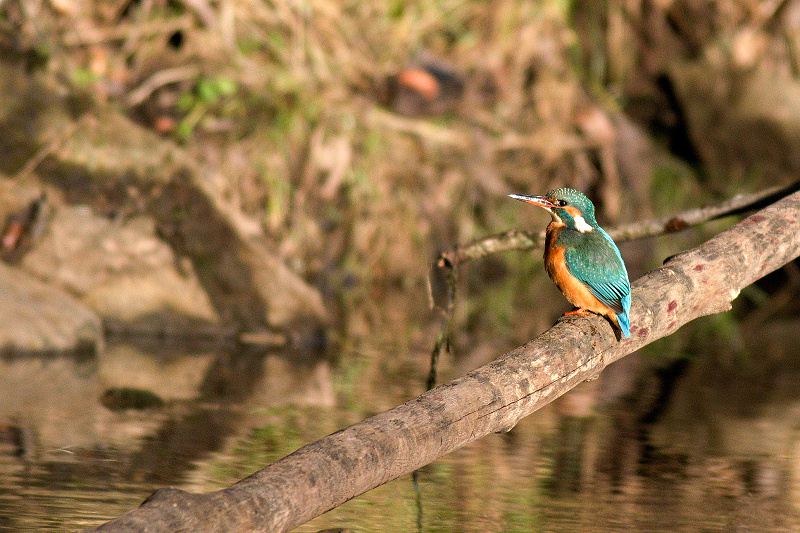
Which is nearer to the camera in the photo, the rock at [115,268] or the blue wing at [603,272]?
the blue wing at [603,272]

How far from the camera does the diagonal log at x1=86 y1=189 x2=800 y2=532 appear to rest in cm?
212

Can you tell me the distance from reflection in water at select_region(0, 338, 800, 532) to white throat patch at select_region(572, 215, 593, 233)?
83 cm

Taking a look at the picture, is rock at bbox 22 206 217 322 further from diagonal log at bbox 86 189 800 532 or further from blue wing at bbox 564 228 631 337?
diagonal log at bbox 86 189 800 532

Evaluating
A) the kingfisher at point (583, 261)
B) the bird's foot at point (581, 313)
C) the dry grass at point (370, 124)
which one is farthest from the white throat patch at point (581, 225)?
the dry grass at point (370, 124)

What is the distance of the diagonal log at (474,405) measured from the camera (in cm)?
212

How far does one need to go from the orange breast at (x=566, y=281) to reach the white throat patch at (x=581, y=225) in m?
0.06

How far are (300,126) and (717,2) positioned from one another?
545cm

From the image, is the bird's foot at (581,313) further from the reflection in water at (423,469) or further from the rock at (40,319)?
the rock at (40,319)

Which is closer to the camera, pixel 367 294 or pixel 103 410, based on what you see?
pixel 103 410

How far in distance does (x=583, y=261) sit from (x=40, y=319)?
3327 millimetres

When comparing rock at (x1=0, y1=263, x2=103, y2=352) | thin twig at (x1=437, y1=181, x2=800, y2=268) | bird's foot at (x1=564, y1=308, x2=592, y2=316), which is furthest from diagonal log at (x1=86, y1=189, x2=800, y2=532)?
rock at (x1=0, y1=263, x2=103, y2=352)

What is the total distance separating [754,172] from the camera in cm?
1142

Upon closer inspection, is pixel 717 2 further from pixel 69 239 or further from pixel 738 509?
pixel 738 509

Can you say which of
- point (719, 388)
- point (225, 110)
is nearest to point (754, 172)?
point (225, 110)
